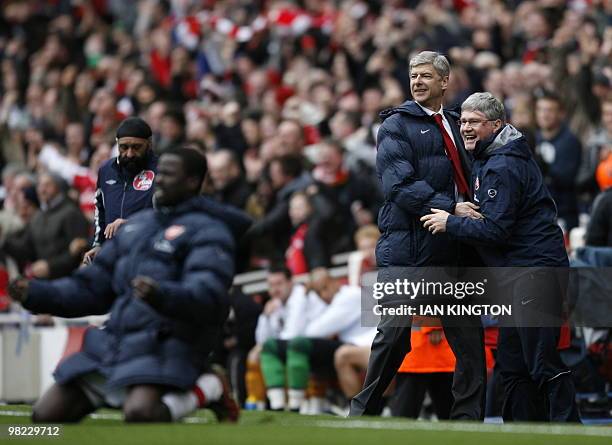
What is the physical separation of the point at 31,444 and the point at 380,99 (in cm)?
1048

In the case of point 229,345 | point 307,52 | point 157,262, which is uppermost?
point 307,52

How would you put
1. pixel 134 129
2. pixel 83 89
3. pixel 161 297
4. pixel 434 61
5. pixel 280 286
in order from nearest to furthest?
pixel 161 297 < pixel 434 61 < pixel 134 129 < pixel 280 286 < pixel 83 89

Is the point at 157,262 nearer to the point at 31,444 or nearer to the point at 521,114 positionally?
the point at 31,444

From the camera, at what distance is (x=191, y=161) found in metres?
8.00

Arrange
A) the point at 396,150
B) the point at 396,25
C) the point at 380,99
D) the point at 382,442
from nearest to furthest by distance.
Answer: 1. the point at 382,442
2. the point at 396,150
3. the point at 380,99
4. the point at 396,25

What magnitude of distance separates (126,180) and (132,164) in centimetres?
16

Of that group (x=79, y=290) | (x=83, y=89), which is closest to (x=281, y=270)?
(x=79, y=290)

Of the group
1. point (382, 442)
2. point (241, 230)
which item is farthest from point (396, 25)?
point (382, 442)

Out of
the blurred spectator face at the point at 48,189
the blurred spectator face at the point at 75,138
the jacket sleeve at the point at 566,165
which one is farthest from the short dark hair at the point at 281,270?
A: the blurred spectator face at the point at 75,138

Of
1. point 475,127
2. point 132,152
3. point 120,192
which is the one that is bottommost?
point 120,192

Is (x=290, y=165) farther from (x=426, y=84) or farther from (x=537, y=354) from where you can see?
(x=537, y=354)

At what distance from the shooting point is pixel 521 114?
14.1 m

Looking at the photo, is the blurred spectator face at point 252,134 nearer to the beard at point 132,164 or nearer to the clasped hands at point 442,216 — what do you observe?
the beard at point 132,164

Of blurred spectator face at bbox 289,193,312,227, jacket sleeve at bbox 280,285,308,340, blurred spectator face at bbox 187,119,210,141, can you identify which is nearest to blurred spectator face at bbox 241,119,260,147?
blurred spectator face at bbox 187,119,210,141
